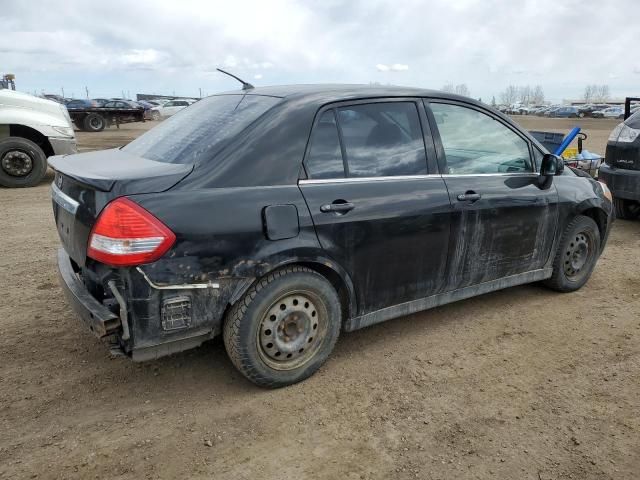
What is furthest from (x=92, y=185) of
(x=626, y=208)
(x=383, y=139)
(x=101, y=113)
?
(x=101, y=113)

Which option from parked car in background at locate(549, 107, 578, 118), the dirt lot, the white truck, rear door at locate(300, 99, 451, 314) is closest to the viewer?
the dirt lot

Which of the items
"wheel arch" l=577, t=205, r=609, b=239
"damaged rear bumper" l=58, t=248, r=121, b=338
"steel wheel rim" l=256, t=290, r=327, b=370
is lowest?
"steel wheel rim" l=256, t=290, r=327, b=370

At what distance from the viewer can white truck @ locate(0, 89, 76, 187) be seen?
908 centimetres

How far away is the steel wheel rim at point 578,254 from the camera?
4383 millimetres

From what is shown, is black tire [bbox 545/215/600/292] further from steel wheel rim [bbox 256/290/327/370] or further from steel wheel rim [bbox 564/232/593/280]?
steel wheel rim [bbox 256/290/327/370]

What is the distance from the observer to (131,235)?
2459 mm

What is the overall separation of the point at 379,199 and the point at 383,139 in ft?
1.37

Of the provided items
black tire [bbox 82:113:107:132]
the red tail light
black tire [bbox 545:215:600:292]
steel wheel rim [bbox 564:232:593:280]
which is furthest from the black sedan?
black tire [bbox 82:113:107:132]

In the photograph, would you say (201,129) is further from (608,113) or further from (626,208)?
(608,113)

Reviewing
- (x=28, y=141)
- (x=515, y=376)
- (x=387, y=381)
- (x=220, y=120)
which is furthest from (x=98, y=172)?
(x=28, y=141)

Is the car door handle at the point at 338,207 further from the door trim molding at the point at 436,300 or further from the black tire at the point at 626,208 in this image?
the black tire at the point at 626,208

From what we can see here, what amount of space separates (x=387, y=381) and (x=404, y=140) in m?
1.52

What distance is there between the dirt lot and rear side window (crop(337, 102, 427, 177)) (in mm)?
1230

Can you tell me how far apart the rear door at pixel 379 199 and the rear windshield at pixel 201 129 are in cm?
44
